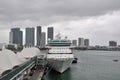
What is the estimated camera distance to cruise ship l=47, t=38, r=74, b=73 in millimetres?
53812

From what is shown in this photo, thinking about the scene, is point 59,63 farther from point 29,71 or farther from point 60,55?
point 29,71

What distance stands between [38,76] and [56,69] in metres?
10.4

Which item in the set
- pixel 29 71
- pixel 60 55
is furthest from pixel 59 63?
pixel 29 71


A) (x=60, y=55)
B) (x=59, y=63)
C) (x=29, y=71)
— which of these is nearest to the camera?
(x=29, y=71)

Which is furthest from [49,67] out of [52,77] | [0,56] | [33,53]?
[0,56]

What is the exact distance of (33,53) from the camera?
73.6m

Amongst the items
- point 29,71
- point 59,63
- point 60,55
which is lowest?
point 29,71

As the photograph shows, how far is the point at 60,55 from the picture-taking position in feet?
185

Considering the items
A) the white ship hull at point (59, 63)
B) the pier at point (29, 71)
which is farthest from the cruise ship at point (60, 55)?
the pier at point (29, 71)

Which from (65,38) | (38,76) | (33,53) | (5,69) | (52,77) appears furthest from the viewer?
(33,53)

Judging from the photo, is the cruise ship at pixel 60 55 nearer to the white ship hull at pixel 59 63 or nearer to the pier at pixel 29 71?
the white ship hull at pixel 59 63

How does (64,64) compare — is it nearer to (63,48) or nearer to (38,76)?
(63,48)

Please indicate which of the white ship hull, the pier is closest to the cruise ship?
the white ship hull

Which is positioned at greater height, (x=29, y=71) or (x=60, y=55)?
(x=60, y=55)
